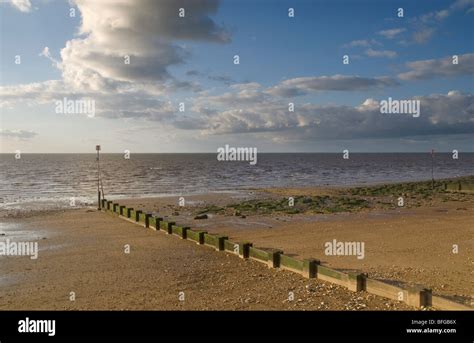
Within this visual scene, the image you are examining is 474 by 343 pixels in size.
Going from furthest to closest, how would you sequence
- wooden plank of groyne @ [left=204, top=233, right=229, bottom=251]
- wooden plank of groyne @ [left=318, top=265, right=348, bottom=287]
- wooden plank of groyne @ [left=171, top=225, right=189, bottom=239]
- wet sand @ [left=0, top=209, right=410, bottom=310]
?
wooden plank of groyne @ [left=171, top=225, right=189, bottom=239], wooden plank of groyne @ [left=204, top=233, right=229, bottom=251], wooden plank of groyne @ [left=318, top=265, right=348, bottom=287], wet sand @ [left=0, top=209, right=410, bottom=310]

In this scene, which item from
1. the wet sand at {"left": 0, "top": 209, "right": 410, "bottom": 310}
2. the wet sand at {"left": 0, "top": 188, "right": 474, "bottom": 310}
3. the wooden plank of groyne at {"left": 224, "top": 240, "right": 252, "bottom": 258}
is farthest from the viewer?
the wooden plank of groyne at {"left": 224, "top": 240, "right": 252, "bottom": 258}

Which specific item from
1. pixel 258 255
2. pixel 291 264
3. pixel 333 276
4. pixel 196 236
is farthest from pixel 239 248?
pixel 333 276

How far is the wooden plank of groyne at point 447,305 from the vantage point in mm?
8212

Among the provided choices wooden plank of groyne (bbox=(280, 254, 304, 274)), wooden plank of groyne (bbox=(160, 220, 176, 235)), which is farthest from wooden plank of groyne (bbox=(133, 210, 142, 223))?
wooden plank of groyne (bbox=(280, 254, 304, 274))

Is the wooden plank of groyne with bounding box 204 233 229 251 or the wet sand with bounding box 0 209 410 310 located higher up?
the wooden plank of groyne with bounding box 204 233 229 251

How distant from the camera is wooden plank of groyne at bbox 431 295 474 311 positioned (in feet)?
26.9

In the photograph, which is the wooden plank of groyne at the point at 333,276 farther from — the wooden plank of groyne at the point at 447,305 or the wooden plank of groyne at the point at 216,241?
the wooden plank of groyne at the point at 216,241

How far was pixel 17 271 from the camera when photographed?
44.1 ft

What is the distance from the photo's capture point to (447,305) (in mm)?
8469

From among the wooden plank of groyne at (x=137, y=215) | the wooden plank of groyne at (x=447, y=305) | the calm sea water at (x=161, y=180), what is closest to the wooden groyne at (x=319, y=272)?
the wooden plank of groyne at (x=447, y=305)

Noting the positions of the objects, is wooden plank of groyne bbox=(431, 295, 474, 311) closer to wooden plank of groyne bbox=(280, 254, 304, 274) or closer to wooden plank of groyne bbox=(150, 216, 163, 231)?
wooden plank of groyne bbox=(280, 254, 304, 274)
